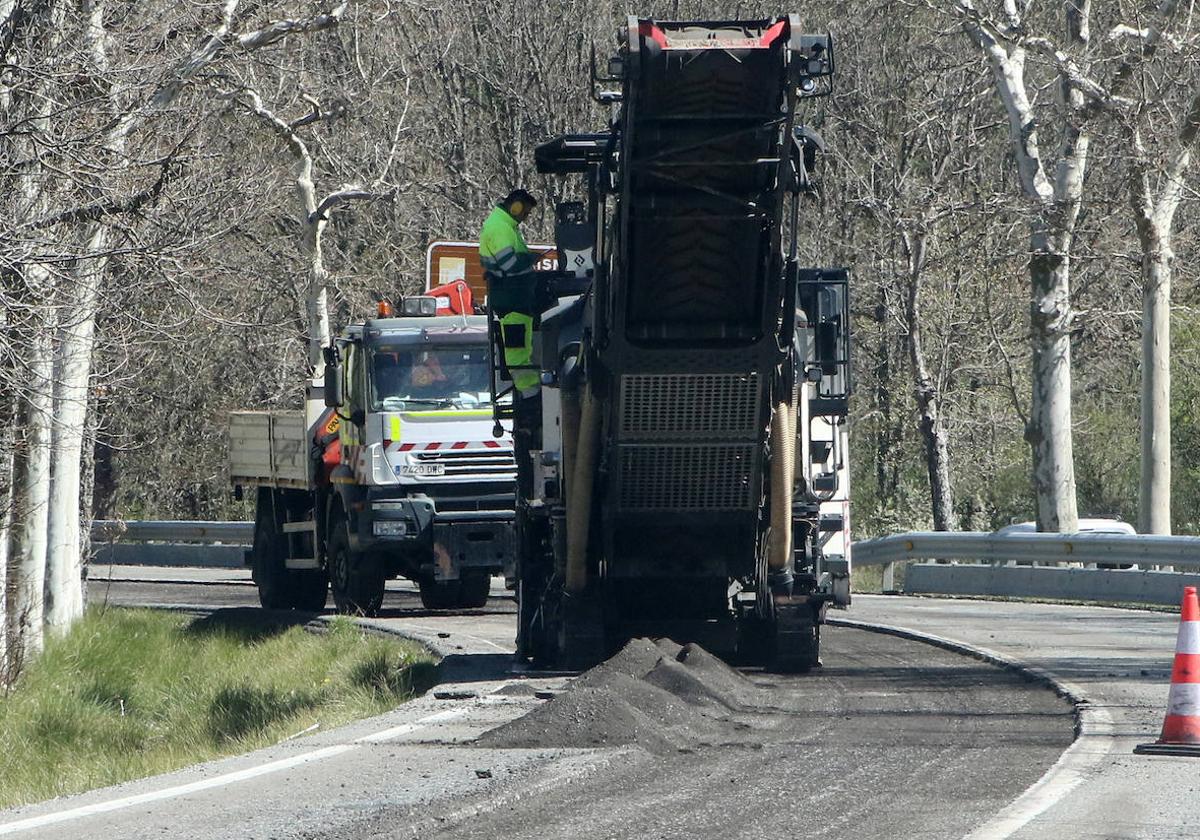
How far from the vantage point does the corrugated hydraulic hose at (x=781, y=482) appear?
11.7m

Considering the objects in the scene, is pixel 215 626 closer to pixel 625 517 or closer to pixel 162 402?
pixel 625 517

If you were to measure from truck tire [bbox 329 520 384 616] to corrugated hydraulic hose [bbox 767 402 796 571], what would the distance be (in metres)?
7.81

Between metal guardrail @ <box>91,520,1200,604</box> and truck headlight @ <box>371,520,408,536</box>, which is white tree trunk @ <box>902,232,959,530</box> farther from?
truck headlight @ <box>371,520,408,536</box>

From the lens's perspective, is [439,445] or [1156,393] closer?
[439,445]

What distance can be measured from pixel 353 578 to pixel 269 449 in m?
3.34

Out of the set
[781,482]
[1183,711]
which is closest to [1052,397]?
[781,482]

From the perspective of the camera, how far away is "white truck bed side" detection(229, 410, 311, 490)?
21203 mm

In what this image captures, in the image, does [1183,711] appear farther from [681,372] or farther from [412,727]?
[412,727]

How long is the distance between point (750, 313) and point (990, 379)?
2443 centimetres

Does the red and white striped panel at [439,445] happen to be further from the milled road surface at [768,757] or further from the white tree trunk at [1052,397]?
the white tree trunk at [1052,397]

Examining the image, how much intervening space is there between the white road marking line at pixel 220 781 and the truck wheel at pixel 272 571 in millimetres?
11999

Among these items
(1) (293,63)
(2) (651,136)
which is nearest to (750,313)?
(2) (651,136)

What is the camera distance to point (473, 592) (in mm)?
20703

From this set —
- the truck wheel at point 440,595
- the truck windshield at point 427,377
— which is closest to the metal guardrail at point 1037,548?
the truck wheel at point 440,595
